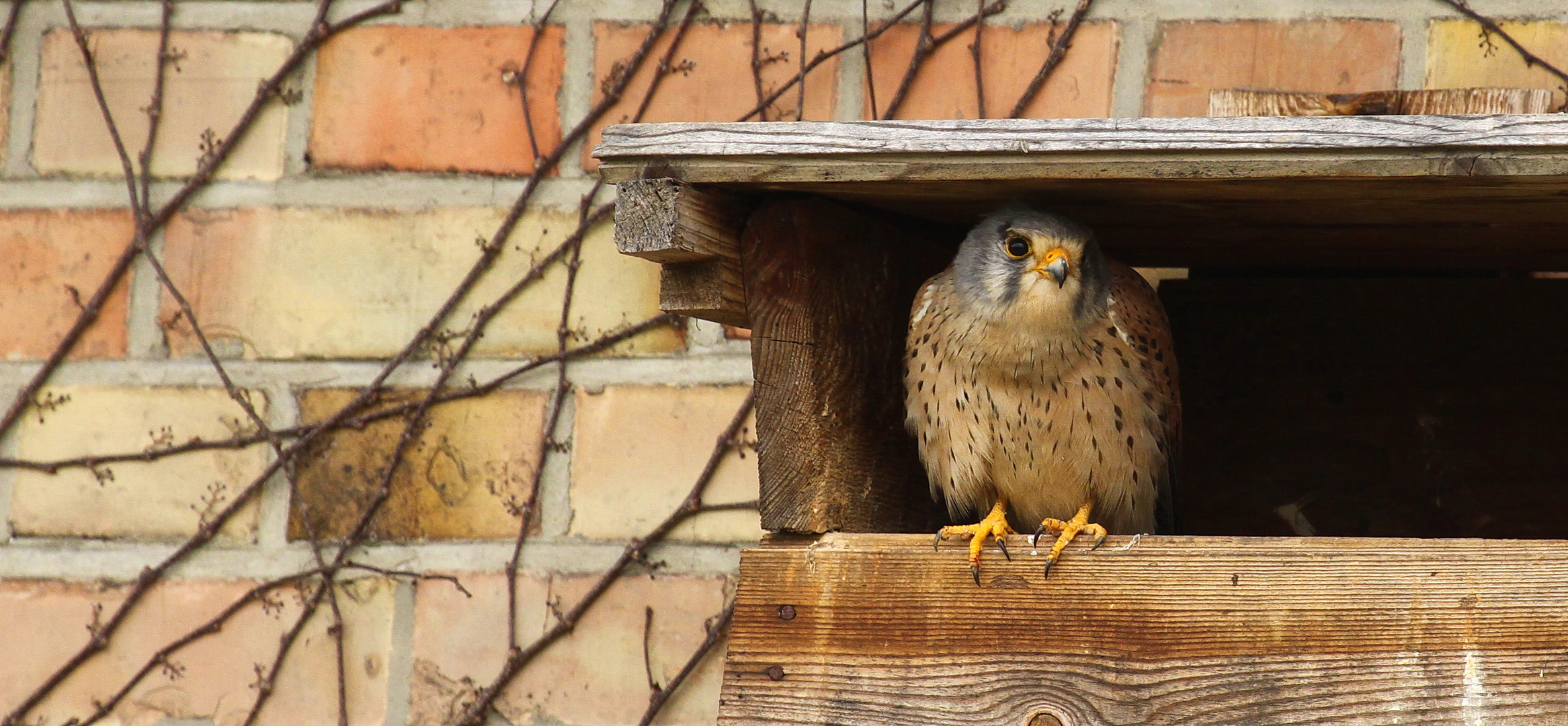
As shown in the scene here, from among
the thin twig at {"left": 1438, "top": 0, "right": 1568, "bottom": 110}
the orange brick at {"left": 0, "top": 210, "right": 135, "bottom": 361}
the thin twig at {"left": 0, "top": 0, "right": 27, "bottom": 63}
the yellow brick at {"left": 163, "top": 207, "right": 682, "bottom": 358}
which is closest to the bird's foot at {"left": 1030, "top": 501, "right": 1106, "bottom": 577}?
the yellow brick at {"left": 163, "top": 207, "right": 682, "bottom": 358}

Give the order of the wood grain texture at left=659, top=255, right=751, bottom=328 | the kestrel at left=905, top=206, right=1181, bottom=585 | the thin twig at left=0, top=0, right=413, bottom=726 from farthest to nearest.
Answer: the thin twig at left=0, top=0, right=413, bottom=726 < the kestrel at left=905, top=206, right=1181, bottom=585 < the wood grain texture at left=659, top=255, right=751, bottom=328

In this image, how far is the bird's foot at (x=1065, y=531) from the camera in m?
2.05

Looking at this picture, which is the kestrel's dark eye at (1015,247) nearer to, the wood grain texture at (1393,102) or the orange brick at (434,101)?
the wood grain texture at (1393,102)

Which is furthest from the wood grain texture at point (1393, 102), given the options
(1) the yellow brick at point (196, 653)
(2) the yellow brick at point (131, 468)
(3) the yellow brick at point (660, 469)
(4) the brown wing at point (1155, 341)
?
(2) the yellow brick at point (131, 468)

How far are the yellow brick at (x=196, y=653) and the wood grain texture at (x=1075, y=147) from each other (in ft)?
3.97

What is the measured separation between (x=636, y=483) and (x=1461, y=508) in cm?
126

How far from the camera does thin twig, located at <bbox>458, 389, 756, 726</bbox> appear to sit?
9.30 feet

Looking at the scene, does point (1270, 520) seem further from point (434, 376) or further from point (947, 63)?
point (434, 376)

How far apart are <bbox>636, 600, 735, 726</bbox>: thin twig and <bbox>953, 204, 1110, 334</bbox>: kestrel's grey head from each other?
0.78 m

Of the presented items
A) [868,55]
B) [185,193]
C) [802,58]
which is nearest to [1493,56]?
[868,55]

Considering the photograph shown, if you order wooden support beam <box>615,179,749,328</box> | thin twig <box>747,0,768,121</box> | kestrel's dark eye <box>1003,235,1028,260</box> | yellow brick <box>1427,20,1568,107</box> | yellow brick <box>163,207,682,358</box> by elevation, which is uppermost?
thin twig <box>747,0,768,121</box>

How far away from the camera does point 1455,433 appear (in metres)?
2.59

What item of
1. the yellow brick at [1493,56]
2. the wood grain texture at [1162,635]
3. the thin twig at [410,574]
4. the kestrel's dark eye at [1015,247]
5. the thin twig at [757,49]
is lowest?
the wood grain texture at [1162,635]

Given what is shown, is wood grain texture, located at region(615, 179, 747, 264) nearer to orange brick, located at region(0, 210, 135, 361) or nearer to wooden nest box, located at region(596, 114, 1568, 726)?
wooden nest box, located at region(596, 114, 1568, 726)
